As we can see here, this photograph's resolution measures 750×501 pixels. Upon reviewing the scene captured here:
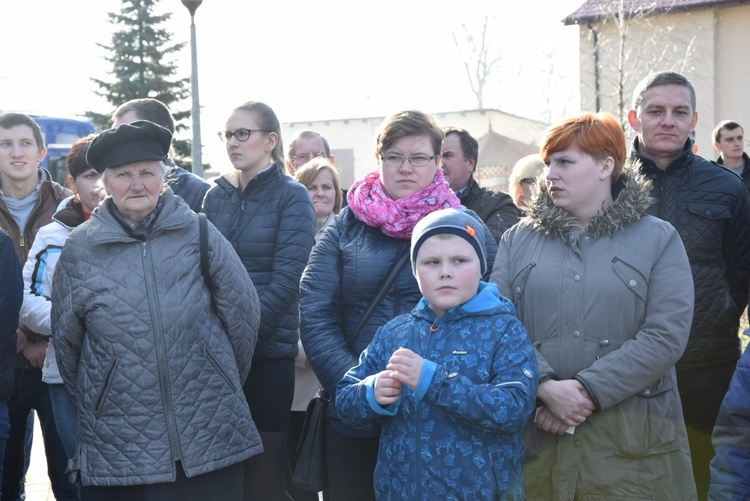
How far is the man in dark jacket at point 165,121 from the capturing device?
5.55m

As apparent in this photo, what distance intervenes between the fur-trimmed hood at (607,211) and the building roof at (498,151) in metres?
31.0

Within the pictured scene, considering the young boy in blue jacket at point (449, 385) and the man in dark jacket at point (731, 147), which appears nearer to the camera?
the young boy in blue jacket at point (449, 385)

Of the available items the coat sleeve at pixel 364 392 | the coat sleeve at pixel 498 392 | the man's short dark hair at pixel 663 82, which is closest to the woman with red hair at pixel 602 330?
the coat sleeve at pixel 498 392

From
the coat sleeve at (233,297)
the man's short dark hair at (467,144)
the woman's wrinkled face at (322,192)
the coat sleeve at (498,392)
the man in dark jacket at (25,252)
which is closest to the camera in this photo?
the coat sleeve at (498,392)

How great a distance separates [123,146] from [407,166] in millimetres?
1275

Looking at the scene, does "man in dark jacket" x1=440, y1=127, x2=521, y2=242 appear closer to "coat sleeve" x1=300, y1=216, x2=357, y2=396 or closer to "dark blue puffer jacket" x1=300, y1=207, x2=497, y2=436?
"dark blue puffer jacket" x1=300, y1=207, x2=497, y2=436

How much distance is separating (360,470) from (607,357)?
3.86 ft

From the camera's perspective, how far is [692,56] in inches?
1084

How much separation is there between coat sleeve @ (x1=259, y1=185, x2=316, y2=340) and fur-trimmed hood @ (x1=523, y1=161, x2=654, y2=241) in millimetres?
1373

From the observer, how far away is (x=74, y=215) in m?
5.19

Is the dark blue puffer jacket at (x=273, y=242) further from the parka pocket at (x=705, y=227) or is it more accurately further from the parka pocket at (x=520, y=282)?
the parka pocket at (x=705, y=227)

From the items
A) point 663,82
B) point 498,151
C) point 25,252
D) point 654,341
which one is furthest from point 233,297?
point 498,151

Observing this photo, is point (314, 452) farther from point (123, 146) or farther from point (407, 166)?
point (123, 146)

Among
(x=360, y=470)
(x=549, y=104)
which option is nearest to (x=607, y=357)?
(x=360, y=470)
